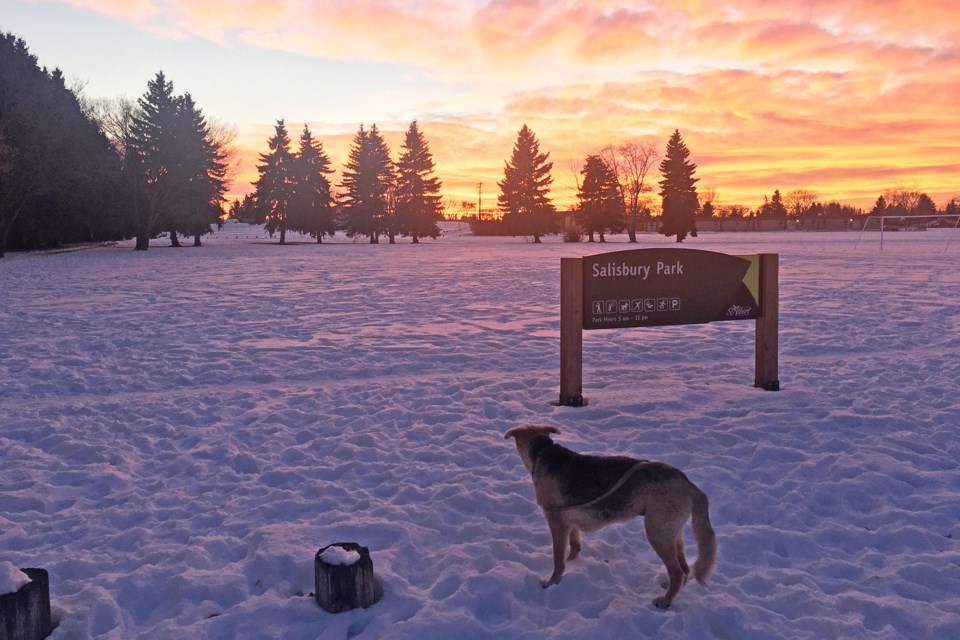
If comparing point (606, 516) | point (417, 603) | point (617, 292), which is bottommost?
point (417, 603)

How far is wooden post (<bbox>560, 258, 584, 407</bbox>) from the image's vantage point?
7211 mm

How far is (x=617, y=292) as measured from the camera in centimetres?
737

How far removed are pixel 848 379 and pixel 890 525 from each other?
422 cm

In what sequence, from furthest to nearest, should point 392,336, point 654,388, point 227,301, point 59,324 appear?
point 227,301 → point 59,324 → point 392,336 → point 654,388

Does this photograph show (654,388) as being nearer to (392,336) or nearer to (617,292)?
Answer: (617,292)

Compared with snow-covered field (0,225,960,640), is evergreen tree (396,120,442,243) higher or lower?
higher

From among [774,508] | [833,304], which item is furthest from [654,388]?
[833,304]

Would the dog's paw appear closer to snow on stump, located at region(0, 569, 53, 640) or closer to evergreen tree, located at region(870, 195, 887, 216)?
snow on stump, located at region(0, 569, 53, 640)

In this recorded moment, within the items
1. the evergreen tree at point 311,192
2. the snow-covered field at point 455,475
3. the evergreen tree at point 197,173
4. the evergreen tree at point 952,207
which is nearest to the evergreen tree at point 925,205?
the evergreen tree at point 952,207

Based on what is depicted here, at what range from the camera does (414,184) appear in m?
65.1

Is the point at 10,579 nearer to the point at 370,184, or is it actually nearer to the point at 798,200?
the point at 370,184

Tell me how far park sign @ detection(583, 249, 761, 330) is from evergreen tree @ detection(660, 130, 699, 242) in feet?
184

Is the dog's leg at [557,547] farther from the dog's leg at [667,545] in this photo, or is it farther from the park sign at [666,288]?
the park sign at [666,288]

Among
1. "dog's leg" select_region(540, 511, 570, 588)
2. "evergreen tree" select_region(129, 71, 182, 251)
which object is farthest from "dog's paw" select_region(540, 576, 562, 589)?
"evergreen tree" select_region(129, 71, 182, 251)
